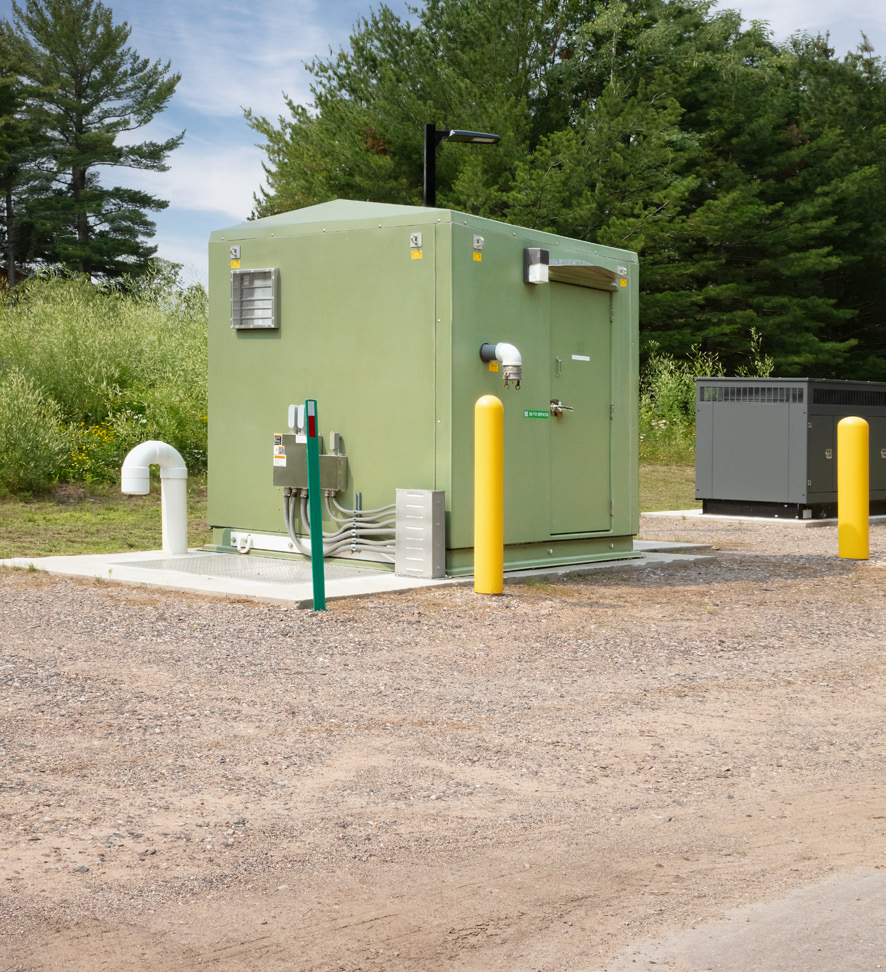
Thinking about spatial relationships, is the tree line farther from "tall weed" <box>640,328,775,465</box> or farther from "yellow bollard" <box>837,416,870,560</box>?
"yellow bollard" <box>837,416,870,560</box>

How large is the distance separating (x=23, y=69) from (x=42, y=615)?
38055 millimetres

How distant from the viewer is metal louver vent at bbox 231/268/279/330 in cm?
970

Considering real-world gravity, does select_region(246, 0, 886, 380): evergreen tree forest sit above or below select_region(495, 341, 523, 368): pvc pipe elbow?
above

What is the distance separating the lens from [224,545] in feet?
33.6

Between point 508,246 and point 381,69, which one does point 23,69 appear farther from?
point 508,246

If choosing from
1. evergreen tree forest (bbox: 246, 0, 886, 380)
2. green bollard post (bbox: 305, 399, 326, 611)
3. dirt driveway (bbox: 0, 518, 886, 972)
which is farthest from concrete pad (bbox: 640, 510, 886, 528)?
evergreen tree forest (bbox: 246, 0, 886, 380)

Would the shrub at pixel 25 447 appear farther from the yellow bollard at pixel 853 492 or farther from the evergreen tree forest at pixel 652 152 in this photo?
the evergreen tree forest at pixel 652 152

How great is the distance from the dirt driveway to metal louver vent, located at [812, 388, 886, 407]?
7.75 meters

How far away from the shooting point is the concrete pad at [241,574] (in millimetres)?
8227

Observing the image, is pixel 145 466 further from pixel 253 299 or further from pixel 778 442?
pixel 778 442

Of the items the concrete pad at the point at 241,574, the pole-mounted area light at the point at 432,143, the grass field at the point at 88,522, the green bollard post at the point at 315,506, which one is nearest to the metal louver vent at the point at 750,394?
the concrete pad at the point at 241,574

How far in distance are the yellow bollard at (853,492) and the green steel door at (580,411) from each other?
2573 millimetres

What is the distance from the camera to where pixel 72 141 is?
4116cm

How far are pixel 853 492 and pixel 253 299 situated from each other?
19.3 ft
